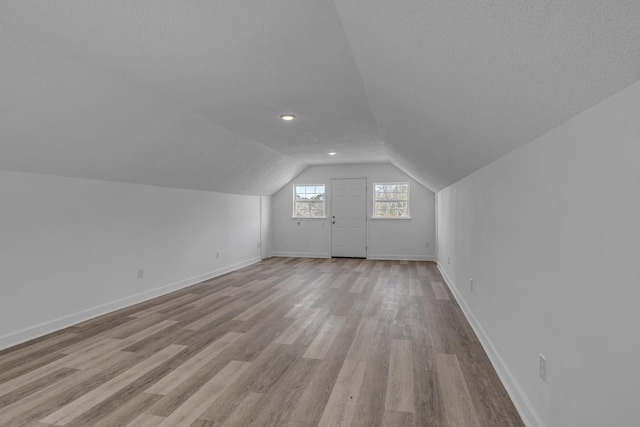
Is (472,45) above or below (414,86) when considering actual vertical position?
below

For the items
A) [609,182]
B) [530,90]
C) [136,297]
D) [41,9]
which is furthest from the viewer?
[136,297]

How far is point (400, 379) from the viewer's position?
2.74 metres

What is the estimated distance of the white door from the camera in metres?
9.41

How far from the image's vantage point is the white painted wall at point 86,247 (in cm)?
348

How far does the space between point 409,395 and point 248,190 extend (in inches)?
245

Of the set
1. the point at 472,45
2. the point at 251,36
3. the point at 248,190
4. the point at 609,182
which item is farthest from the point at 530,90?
the point at 248,190

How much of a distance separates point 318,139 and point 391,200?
12.6 feet

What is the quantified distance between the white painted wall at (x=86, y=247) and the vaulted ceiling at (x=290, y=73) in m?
0.26

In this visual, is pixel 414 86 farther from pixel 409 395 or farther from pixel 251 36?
pixel 409 395

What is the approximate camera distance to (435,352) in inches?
128

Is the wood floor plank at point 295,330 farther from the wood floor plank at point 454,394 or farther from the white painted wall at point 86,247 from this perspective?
the white painted wall at point 86,247

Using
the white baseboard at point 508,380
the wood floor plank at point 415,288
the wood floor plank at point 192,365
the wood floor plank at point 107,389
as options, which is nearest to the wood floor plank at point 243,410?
the wood floor plank at point 192,365

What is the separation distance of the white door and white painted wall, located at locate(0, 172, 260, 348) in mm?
3798

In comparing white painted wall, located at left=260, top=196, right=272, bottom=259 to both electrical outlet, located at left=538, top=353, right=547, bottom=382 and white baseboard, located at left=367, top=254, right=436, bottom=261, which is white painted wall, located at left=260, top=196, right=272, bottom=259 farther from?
electrical outlet, located at left=538, top=353, right=547, bottom=382
